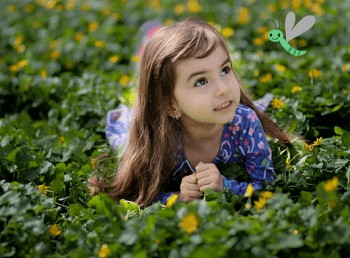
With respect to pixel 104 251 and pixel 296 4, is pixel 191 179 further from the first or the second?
pixel 296 4

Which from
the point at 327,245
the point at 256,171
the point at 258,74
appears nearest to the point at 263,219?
the point at 327,245

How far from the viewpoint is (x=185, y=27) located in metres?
2.94

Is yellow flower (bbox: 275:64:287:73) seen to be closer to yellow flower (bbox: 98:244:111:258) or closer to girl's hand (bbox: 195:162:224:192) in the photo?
girl's hand (bbox: 195:162:224:192)

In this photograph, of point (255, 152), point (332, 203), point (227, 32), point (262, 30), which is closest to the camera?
point (332, 203)

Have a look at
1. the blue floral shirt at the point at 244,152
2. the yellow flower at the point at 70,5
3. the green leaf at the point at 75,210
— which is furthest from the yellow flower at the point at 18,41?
the green leaf at the point at 75,210

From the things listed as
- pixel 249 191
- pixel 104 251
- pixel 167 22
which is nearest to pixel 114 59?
pixel 167 22

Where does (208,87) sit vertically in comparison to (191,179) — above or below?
above

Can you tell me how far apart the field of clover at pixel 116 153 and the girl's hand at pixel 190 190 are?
0.37 ft

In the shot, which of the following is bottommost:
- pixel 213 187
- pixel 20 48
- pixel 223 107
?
pixel 213 187

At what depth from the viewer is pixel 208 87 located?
2844 millimetres

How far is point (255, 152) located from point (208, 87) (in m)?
0.43

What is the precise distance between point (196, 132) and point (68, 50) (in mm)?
2530

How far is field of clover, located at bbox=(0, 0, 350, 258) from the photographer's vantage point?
A: 2367mm

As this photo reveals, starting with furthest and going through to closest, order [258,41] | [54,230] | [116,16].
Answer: [116,16] < [258,41] < [54,230]
